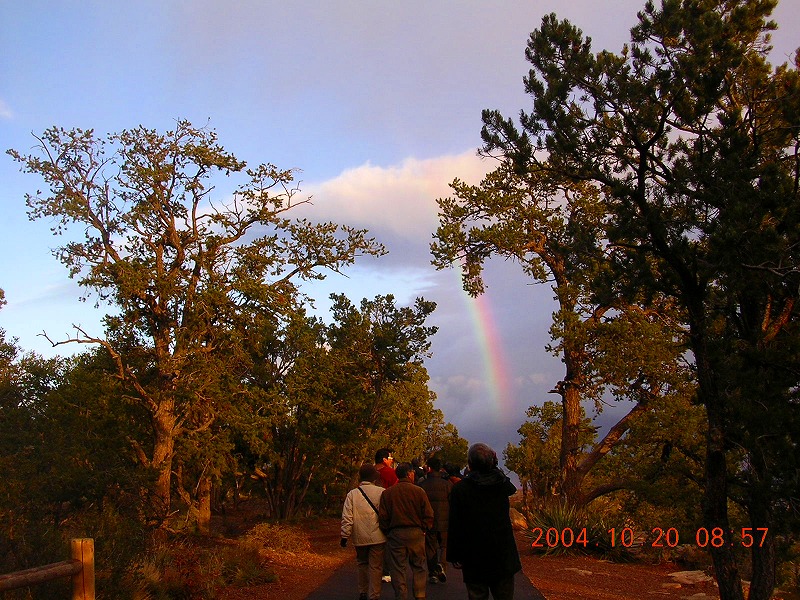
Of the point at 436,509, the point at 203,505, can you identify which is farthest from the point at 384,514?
the point at 203,505

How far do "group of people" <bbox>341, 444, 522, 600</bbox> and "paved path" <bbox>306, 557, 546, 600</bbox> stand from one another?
1.69 ft

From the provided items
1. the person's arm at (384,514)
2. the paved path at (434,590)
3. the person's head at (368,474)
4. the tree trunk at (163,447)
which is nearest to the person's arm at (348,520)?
the person's head at (368,474)

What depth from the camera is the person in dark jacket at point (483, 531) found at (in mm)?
6070

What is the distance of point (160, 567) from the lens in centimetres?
1071

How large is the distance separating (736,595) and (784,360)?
285 centimetres

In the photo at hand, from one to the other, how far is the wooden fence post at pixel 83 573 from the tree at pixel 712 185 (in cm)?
648

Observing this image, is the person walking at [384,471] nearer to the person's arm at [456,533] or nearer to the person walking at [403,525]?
the person walking at [403,525]

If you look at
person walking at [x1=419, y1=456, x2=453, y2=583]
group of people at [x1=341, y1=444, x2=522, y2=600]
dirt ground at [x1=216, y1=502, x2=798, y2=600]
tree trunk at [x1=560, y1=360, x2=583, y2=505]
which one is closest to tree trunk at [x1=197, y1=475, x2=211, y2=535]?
dirt ground at [x1=216, y1=502, x2=798, y2=600]

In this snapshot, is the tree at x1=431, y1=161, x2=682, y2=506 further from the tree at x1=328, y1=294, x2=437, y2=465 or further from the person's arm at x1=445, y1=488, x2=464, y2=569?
the person's arm at x1=445, y1=488, x2=464, y2=569

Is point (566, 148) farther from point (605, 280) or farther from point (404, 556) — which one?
point (404, 556)

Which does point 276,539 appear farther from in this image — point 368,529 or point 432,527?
point 368,529

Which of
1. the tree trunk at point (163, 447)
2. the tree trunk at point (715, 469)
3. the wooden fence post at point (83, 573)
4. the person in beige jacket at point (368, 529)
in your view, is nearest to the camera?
the wooden fence post at point (83, 573)

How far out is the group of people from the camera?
6.11 metres

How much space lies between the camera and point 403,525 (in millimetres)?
8812
